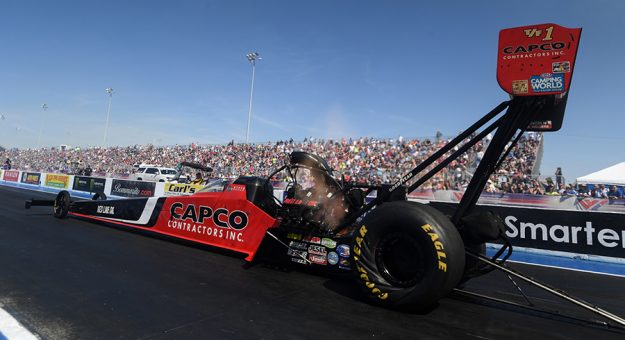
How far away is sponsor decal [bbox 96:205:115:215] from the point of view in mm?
7409

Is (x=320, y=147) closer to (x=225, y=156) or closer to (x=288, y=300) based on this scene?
(x=225, y=156)

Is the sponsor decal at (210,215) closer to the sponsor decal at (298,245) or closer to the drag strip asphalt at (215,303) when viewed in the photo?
the drag strip asphalt at (215,303)

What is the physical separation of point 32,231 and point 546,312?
8.63m

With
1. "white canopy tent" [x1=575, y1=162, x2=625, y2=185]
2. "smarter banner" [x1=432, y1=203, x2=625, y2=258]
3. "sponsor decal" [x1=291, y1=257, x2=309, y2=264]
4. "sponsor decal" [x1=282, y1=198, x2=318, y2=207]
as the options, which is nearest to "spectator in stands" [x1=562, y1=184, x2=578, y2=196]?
"white canopy tent" [x1=575, y1=162, x2=625, y2=185]

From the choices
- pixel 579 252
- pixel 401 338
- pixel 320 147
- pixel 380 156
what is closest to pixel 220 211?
pixel 401 338

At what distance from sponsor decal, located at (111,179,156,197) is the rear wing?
16975 millimetres

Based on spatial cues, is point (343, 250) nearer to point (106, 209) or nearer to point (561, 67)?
point (561, 67)

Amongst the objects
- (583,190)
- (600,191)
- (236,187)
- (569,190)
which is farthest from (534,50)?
(600,191)

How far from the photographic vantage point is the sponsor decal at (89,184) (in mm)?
20516

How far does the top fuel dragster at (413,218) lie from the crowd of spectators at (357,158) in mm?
704

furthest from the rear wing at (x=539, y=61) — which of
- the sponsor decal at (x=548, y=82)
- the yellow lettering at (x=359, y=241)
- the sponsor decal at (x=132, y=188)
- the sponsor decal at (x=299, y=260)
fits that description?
the sponsor decal at (x=132, y=188)

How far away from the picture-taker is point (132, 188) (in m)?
18.2

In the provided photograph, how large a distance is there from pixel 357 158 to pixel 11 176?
29.0 meters

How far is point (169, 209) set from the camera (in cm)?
648
